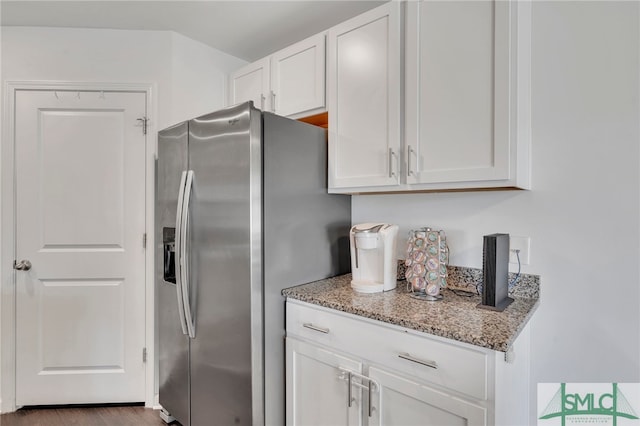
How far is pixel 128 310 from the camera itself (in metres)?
2.28

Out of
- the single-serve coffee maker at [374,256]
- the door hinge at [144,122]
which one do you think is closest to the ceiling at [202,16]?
the door hinge at [144,122]

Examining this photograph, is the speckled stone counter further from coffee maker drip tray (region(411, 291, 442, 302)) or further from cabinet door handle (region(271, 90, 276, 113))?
cabinet door handle (region(271, 90, 276, 113))

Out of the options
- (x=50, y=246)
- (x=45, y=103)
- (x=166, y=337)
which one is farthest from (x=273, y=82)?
(x=50, y=246)

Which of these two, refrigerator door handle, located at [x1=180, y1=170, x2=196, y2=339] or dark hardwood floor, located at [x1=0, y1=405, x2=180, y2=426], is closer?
refrigerator door handle, located at [x1=180, y1=170, x2=196, y2=339]

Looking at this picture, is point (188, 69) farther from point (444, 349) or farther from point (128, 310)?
point (444, 349)

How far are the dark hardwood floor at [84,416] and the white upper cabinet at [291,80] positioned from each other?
80.9 inches

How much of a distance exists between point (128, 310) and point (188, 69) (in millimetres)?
1685

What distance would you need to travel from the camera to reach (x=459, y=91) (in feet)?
4.60

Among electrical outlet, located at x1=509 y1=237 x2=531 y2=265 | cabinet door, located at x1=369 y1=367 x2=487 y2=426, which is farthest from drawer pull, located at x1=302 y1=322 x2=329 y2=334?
electrical outlet, located at x1=509 y1=237 x2=531 y2=265

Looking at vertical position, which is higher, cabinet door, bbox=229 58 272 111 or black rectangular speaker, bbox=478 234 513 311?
cabinet door, bbox=229 58 272 111

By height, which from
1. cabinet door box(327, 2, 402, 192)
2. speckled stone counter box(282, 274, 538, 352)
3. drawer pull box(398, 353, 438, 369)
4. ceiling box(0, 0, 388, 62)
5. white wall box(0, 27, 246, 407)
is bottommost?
drawer pull box(398, 353, 438, 369)

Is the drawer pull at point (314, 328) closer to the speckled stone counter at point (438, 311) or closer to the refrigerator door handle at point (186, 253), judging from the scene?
the speckled stone counter at point (438, 311)

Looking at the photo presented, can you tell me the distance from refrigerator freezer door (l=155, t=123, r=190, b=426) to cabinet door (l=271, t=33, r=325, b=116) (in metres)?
0.61

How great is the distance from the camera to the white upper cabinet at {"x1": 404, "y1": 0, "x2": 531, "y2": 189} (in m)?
1.29
